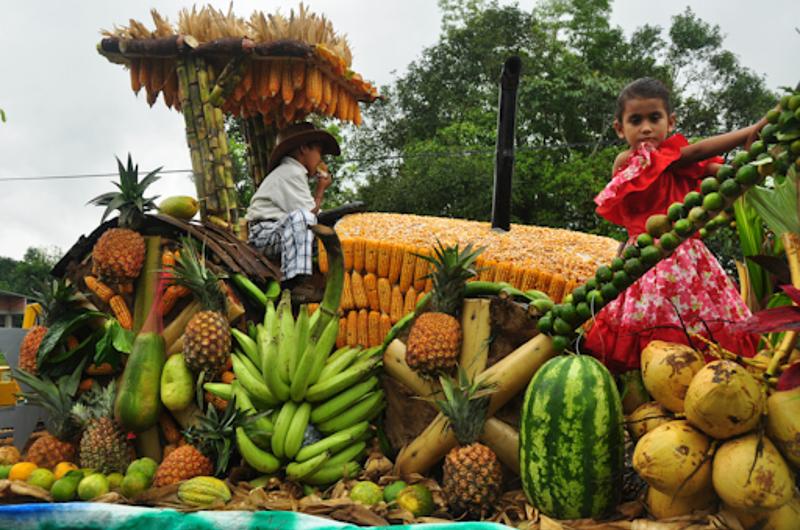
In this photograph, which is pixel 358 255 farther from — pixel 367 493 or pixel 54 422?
pixel 367 493

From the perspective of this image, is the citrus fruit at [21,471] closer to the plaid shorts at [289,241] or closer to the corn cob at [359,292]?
the plaid shorts at [289,241]

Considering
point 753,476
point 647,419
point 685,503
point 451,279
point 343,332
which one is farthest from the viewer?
point 343,332

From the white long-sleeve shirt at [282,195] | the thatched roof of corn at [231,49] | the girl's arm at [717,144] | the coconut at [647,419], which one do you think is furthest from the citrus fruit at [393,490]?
the thatched roof of corn at [231,49]

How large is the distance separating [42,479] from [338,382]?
126 centimetres

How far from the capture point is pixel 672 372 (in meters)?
1.75

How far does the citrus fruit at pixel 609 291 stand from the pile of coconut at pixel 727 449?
330 mm

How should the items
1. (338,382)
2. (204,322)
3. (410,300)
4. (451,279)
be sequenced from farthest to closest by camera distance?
1. (410,300)
2. (204,322)
3. (338,382)
4. (451,279)

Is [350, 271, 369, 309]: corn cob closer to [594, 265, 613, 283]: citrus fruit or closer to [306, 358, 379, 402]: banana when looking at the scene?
[306, 358, 379, 402]: banana

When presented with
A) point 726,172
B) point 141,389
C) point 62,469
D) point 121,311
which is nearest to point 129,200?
point 121,311

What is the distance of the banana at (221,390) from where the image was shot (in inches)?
109

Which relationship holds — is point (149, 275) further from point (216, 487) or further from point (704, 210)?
point (704, 210)

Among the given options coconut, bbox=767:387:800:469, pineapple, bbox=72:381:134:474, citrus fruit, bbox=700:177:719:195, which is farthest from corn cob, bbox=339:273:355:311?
coconut, bbox=767:387:800:469

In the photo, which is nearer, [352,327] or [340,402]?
[340,402]

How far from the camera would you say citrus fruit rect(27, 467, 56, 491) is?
2.69m
